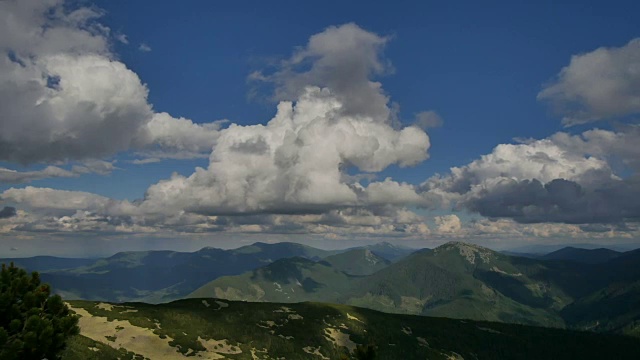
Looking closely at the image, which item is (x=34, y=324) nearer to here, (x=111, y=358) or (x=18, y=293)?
(x=18, y=293)

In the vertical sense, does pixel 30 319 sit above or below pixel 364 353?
above

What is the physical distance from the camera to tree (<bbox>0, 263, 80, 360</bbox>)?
25.5m

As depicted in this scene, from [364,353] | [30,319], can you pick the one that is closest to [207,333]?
[30,319]

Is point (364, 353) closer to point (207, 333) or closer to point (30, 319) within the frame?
point (30, 319)

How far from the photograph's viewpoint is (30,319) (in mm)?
25484

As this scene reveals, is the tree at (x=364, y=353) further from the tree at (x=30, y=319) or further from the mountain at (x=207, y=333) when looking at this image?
the mountain at (x=207, y=333)

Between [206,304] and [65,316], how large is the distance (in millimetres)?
155647

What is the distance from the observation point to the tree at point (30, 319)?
1004 inches

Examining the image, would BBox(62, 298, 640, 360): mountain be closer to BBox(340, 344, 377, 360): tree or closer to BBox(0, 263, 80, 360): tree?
BBox(340, 344, 377, 360): tree

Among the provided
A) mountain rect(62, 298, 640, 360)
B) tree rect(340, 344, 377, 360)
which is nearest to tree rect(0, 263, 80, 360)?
tree rect(340, 344, 377, 360)

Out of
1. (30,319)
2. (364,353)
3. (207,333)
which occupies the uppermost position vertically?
(30,319)

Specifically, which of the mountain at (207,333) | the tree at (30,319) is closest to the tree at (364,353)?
the tree at (30,319)

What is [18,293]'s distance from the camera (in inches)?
1099

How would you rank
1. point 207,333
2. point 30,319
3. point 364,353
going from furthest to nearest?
point 207,333 < point 30,319 < point 364,353
